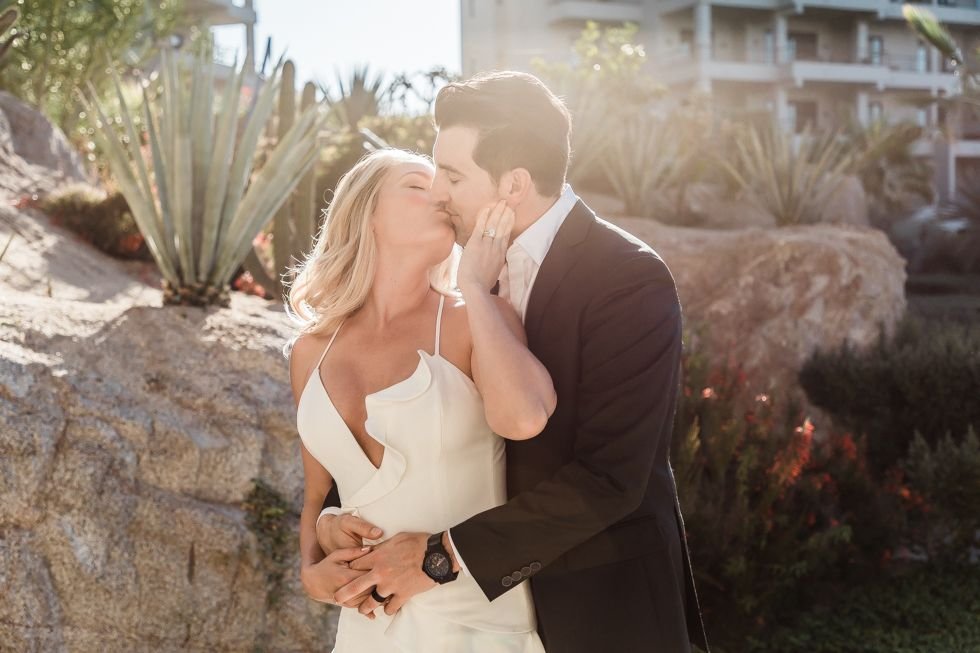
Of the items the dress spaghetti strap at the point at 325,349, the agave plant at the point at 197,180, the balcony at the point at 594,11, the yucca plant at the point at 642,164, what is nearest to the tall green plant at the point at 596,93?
the yucca plant at the point at 642,164

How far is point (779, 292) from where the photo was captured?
30.5ft

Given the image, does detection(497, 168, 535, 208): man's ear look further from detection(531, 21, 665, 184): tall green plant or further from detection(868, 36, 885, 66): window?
detection(868, 36, 885, 66): window

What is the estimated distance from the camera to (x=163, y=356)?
5008mm

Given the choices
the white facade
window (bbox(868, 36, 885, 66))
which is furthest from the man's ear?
window (bbox(868, 36, 885, 66))

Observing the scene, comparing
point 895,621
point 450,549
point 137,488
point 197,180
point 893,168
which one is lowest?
point 893,168

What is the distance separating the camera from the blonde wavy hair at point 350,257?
9.98 feet

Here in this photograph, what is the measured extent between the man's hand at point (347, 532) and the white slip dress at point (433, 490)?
0.20 ft

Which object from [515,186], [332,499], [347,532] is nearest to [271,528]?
[332,499]

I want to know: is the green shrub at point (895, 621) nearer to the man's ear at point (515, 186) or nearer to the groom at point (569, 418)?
the groom at point (569, 418)

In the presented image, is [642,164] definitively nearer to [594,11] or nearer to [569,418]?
[569,418]

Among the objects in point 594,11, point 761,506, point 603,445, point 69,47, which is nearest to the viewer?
point 603,445

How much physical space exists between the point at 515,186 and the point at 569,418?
562mm

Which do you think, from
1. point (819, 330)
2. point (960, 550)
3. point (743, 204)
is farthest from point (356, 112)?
point (960, 550)

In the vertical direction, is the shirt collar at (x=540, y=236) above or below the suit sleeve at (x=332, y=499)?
above
